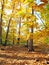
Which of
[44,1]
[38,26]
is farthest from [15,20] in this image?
[44,1]

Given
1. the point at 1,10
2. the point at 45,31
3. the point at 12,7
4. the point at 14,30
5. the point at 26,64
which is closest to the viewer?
the point at 26,64

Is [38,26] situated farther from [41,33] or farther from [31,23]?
[41,33]

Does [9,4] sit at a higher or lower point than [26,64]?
higher

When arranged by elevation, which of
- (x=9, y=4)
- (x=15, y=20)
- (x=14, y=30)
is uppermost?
(x=9, y=4)

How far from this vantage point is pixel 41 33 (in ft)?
47.7

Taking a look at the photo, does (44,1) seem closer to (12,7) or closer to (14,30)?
(12,7)

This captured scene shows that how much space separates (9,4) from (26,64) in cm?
1649

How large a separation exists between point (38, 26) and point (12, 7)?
35.1 ft

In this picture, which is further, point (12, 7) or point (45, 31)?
point (12, 7)

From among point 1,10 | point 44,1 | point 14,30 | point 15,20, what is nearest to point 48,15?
point 44,1

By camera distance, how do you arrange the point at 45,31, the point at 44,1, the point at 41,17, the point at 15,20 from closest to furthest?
the point at 44,1, the point at 45,31, the point at 41,17, the point at 15,20

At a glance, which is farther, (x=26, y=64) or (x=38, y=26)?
(x=38, y=26)

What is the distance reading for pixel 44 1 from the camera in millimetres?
11641

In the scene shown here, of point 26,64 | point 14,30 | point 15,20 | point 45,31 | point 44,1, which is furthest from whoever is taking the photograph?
point 14,30
